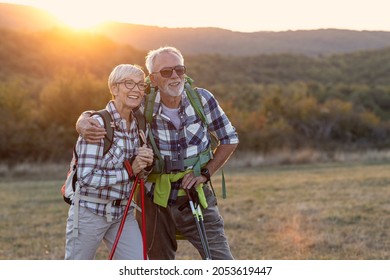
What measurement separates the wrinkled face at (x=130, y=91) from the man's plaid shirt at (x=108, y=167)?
14 cm

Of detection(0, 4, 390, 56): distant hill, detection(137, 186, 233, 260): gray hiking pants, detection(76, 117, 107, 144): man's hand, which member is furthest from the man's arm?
detection(0, 4, 390, 56): distant hill

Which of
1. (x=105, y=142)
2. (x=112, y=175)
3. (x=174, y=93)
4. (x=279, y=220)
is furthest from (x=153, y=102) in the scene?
(x=279, y=220)

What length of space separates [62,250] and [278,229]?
12.6ft

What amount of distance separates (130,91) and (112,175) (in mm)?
639

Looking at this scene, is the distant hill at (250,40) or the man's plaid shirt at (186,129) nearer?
the man's plaid shirt at (186,129)

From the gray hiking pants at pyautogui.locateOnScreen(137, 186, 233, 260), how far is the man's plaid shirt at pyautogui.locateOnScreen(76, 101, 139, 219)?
53 cm

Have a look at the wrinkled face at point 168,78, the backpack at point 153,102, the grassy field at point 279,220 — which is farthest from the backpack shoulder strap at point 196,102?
the grassy field at point 279,220

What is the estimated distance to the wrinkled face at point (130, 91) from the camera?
515 cm

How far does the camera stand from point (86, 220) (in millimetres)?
5195

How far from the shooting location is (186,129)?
18.1ft

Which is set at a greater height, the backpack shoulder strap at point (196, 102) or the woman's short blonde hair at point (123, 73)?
the woman's short blonde hair at point (123, 73)

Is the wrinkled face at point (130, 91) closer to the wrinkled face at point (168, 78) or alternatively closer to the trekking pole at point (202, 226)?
the wrinkled face at point (168, 78)

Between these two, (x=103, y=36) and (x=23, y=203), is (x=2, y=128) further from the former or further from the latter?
(x=103, y=36)

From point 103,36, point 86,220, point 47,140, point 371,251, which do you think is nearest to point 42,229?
point 371,251
